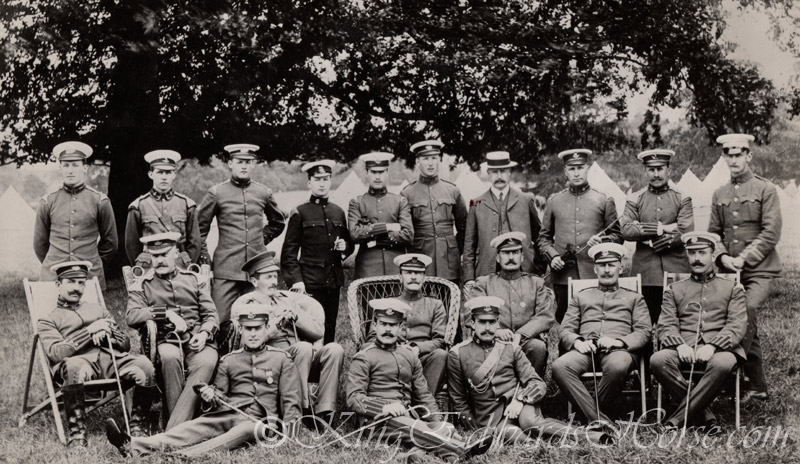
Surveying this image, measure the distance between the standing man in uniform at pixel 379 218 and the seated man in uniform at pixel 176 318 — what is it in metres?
1.41

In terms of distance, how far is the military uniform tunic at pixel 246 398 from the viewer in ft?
15.3

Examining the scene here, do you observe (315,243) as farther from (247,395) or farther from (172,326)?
(247,395)

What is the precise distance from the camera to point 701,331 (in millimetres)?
5297

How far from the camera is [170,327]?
5.40m

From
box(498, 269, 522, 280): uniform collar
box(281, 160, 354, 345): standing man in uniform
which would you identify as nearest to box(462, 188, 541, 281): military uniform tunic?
box(498, 269, 522, 280): uniform collar

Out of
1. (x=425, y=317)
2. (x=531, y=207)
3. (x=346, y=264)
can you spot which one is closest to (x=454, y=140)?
(x=346, y=264)

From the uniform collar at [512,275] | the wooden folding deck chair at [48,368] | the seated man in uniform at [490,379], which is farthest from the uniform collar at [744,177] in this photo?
the wooden folding deck chair at [48,368]

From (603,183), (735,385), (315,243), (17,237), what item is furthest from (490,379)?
(17,237)

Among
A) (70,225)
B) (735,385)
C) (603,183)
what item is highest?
(70,225)

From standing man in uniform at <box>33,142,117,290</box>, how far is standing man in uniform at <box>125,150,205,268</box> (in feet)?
1.03

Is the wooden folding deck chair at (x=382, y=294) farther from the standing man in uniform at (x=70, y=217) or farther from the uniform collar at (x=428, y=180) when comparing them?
the standing man in uniform at (x=70, y=217)

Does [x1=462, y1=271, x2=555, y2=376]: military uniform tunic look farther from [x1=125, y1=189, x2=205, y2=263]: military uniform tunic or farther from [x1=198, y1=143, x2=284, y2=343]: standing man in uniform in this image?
[x1=125, y1=189, x2=205, y2=263]: military uniform tunic

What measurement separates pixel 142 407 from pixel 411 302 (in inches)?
80.1

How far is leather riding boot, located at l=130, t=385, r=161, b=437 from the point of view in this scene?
5175 millimetres
